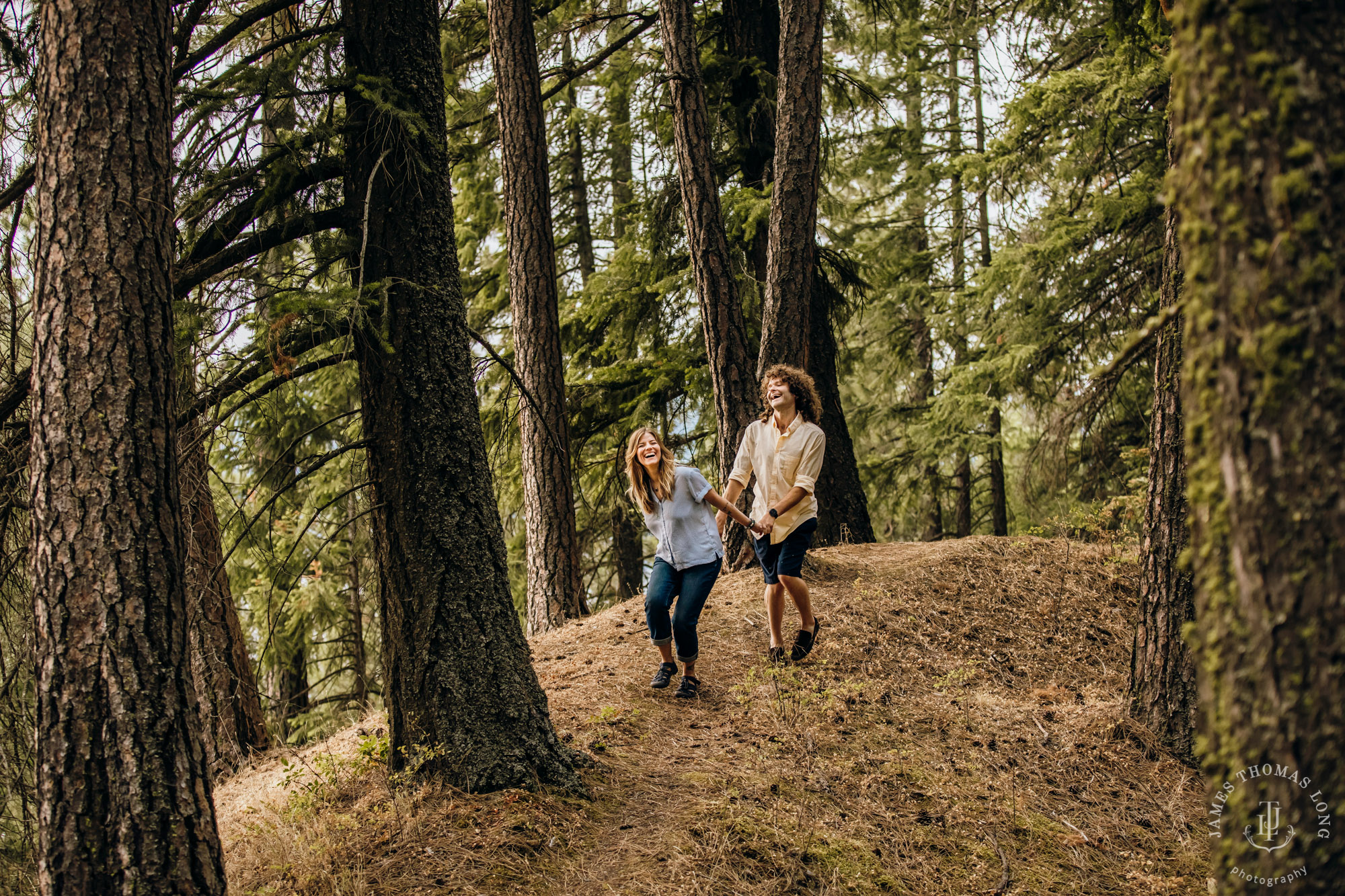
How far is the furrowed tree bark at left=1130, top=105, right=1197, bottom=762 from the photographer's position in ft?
17.1

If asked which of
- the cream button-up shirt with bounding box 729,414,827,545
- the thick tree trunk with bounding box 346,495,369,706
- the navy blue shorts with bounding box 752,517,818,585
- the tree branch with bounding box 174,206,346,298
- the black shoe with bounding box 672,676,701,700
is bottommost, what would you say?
the thick tree trunk with bounding box 346,495,369,706

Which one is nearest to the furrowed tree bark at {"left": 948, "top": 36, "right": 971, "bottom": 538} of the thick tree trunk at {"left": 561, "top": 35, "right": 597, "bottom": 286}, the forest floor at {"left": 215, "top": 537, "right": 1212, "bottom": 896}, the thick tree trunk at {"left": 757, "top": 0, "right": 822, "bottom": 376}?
the thick tree trunk at {"left": 561, "top": 35, "right": 597, "bottom": 286}

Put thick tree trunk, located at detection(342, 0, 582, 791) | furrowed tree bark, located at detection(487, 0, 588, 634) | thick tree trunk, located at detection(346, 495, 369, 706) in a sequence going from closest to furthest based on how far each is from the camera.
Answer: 1. thick tree trunk, located at detection(342, 0, 582, 791)
2. furrowed tree bark, located at detection(487, 0, 588, 634)
3. thick tree trunk, located at detection(346, 495, 369, 706)

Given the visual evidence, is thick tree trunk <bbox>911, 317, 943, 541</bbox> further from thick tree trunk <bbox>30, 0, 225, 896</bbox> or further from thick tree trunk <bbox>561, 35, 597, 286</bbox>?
thick tree trunk <bbox>30, 0, 225, 896</bbox>

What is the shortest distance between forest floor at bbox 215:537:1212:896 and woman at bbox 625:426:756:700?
1.62 ft

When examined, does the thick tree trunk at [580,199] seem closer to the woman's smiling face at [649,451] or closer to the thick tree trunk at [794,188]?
the thick tree trunk at [794,188]

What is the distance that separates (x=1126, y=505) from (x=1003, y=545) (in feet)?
5.64

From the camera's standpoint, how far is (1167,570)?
17.5ft

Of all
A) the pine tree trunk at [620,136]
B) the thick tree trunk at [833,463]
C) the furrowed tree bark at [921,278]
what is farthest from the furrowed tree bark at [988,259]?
the pine tree trunk at [620,136]

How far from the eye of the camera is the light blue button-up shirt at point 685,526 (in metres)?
5.80

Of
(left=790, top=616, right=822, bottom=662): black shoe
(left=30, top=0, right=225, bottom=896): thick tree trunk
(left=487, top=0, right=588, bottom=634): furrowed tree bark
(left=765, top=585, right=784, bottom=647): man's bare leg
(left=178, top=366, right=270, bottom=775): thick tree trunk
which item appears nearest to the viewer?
(left=30, top=0, right=225, bottom=896): thick tree trunk

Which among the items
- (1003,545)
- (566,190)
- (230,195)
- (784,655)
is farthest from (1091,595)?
(566,190)

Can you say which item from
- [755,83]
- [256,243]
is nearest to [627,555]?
[755,83]

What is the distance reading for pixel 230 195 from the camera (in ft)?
14.6
